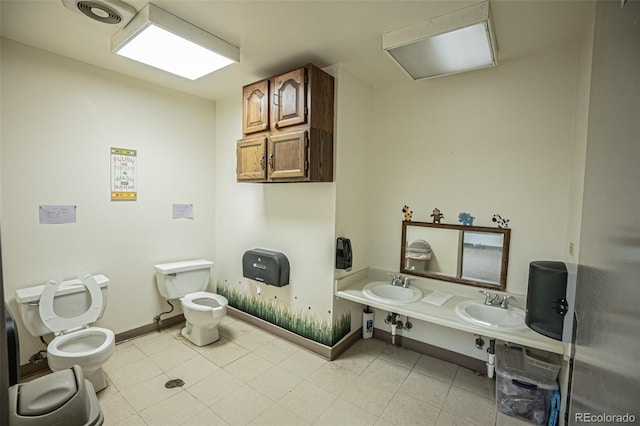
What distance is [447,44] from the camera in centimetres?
188

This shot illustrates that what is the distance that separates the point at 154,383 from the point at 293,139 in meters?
2.19

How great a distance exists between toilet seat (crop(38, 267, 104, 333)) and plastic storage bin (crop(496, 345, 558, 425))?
312 centimetres

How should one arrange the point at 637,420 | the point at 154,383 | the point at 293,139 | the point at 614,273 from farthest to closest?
1. the point at 293,139
2. the point at 154,383
3. the point at 614,273
4. the point at 637,420

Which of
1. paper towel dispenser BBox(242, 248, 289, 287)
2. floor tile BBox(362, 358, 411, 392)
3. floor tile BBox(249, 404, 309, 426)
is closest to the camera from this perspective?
floor tile BBox(249, 404, 309, 426)

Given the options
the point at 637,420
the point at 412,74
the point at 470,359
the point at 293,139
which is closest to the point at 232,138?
the point at 293,139

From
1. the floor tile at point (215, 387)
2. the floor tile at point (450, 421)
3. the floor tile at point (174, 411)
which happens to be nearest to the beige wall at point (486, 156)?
the floor tile at point (450, 421)

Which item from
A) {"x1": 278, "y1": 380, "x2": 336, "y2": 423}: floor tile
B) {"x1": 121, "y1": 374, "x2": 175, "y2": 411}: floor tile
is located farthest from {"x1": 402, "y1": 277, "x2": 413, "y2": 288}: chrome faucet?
{"x1": 121, "y1": 374, "x2": 175, "y2": 411}: floor tile

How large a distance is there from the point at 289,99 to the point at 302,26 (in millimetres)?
598

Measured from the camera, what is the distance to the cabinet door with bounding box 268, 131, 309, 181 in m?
2.31

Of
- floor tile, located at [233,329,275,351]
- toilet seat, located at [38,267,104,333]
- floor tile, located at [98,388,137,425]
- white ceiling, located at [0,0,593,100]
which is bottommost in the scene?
floor tile, located at [98,388,137,425]

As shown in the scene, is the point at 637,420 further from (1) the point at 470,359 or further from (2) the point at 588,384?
(1) the point at 470,359

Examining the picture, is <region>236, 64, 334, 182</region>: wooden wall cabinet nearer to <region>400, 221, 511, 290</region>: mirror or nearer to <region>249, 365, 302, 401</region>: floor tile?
<region>400, 221, 511, 290</region>: mirror

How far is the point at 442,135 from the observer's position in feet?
8.29

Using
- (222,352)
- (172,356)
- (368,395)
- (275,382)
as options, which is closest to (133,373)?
(172,356)
